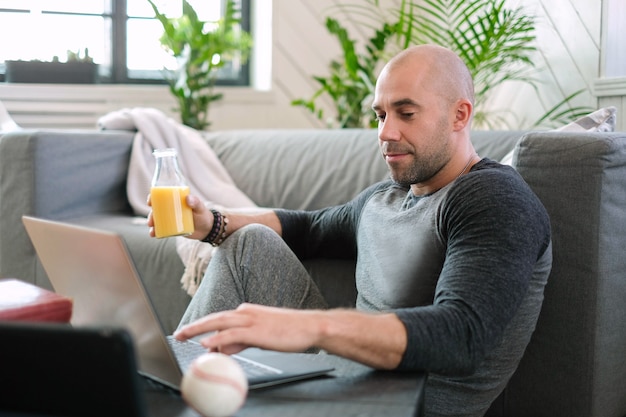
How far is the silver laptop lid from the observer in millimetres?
943

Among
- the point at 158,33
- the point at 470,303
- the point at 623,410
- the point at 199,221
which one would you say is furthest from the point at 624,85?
the point at 158,33

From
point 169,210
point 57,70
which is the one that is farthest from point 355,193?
point 57,70

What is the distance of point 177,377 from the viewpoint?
3.22 feet

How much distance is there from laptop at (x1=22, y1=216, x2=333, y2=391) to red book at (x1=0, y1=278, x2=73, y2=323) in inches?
2.1

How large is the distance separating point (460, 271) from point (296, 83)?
305cm

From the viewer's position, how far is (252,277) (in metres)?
1.69

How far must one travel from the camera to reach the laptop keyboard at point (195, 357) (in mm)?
1046

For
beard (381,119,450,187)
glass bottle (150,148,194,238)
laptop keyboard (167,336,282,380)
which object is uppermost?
beard (381,119,450,187)

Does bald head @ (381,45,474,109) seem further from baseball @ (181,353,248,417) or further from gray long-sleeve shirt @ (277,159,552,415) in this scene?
baseball @ (181,353,248,417)

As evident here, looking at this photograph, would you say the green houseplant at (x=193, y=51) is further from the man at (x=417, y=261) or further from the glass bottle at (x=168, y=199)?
the glass bottle at (x=168, y=199)

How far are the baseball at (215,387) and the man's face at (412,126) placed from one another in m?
0.81

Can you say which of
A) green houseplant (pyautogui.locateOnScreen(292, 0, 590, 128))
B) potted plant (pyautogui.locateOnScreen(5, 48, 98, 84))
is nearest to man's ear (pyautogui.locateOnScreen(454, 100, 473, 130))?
green houseplant (pyautogui.locateOnScreen(292, 0, 590, 128))

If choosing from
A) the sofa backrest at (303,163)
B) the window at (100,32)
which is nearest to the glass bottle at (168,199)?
the sofa backrest at (303,163)

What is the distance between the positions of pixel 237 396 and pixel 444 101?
2.95ft
